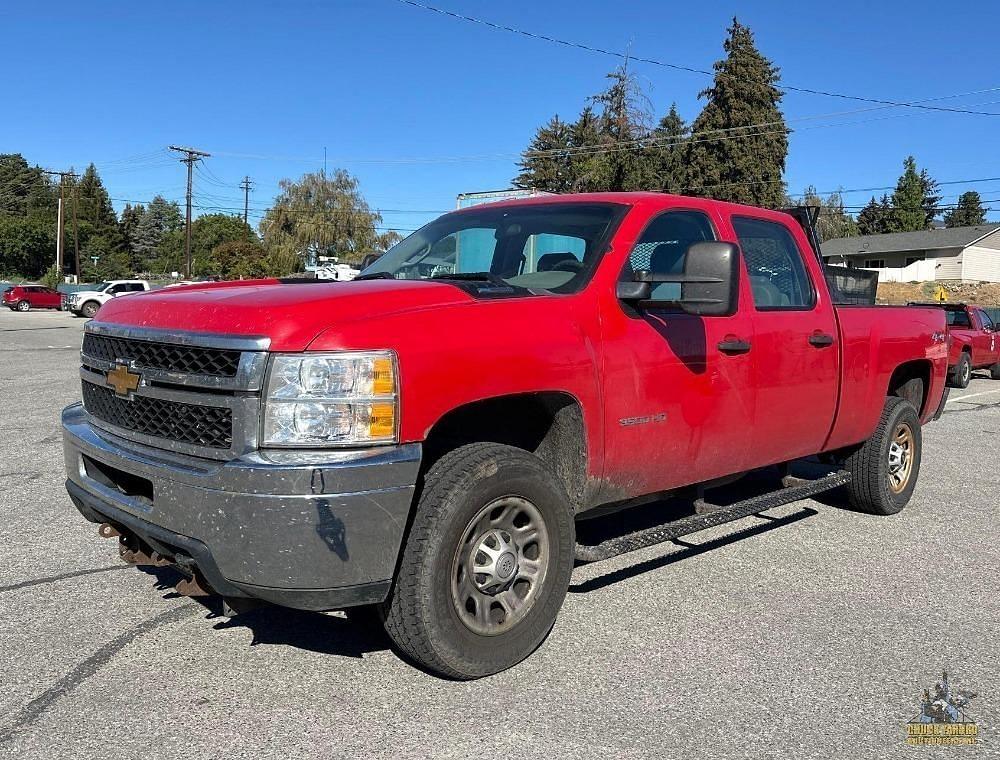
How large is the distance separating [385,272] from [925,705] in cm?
323

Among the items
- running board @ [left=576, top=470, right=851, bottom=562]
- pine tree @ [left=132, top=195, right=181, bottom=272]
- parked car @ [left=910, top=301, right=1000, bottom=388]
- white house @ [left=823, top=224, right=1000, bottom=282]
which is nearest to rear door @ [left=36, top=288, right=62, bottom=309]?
parked car @ [left=910, top=301, right=1000, bottom=388]

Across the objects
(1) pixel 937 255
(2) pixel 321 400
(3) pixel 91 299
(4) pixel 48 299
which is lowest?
(4) pixel 48 299

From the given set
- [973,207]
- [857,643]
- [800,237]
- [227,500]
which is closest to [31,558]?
[227,500]

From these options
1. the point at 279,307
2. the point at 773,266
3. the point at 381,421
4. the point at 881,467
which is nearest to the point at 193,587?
the point at 381,421

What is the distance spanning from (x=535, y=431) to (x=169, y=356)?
61.0 inches

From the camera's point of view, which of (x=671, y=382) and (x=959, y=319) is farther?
(x=959, y=319)

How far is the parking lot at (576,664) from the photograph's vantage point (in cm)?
307

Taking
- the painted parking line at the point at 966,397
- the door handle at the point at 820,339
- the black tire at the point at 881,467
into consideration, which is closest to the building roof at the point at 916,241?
the painted parking line at the point at 966,397

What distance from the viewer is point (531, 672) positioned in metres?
3.60

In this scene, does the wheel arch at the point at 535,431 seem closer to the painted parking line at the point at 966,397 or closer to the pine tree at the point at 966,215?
the painted parking line at the point at 966,397

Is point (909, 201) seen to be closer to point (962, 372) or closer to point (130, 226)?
point (962, 372)

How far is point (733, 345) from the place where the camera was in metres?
4.50

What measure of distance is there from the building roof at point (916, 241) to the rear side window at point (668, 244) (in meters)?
67.6

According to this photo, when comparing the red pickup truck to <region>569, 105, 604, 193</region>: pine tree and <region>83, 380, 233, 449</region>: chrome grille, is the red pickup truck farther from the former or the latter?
<region>569, 105, 604, 193</region>: pine tree
